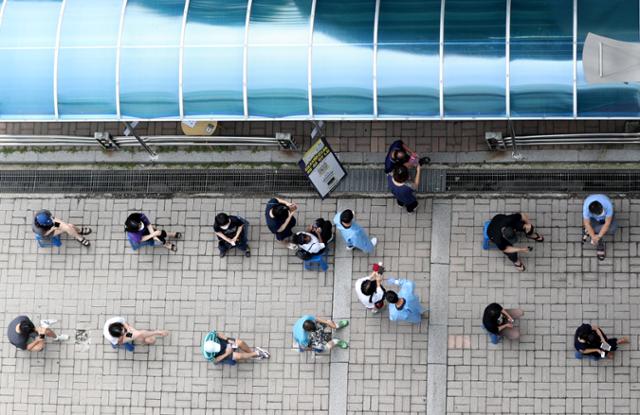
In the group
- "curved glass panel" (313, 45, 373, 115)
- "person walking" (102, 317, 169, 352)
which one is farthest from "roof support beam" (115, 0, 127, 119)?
"person walking" (102, 317, 169, 352)

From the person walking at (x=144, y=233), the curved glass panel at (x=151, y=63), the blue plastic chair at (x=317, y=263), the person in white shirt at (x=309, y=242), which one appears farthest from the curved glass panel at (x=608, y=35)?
the person walking at (x=144, y=233)

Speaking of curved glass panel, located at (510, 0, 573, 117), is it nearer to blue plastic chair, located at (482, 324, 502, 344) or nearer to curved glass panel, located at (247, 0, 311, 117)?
curved glass panel, located at (247, 0, 311, 117)

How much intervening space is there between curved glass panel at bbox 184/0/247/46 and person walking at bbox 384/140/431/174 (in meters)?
3.31

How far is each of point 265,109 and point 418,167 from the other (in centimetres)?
293

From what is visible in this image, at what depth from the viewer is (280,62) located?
17.1 m

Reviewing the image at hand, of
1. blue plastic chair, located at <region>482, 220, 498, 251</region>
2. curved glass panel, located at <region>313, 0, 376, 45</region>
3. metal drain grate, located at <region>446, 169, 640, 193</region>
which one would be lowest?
blue plastic chair, located at <region>482, 220, 498, 251</region>

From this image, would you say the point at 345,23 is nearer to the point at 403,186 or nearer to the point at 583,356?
the point at 403,186

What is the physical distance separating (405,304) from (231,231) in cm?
347

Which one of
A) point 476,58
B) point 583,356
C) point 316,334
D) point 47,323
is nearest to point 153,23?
point 476,58

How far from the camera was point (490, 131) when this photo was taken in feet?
59.6

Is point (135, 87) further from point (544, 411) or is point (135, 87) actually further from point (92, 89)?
point (544, 411)

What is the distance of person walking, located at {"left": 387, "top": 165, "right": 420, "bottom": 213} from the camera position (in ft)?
55.9

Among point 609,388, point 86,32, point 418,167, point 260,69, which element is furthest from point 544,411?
point 86,32

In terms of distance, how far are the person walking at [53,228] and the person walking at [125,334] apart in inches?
73.4
